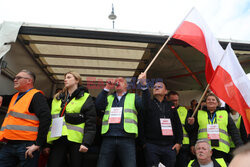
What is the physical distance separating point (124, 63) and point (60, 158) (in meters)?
2.90

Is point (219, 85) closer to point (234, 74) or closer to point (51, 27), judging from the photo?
point (234, 74)

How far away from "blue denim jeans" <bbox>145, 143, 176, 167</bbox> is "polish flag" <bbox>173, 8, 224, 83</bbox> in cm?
129

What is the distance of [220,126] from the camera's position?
324cm

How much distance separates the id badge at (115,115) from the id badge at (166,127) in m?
0.64

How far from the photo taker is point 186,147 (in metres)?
3.60

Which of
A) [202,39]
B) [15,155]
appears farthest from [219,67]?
[15,155]

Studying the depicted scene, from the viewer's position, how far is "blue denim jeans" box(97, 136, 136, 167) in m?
2.62

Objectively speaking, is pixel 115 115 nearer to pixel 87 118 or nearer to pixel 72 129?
pixel 87 118

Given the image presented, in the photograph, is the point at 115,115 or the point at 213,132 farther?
the point at 213,132

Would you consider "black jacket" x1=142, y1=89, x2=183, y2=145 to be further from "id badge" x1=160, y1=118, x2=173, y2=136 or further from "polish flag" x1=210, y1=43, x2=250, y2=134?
"polish flag" x1=210, y1=43, x2=250, y2=134

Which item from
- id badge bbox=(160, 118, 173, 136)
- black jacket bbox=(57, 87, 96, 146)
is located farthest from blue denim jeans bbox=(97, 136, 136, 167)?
id badge bbox=(160, 118, 173, 136)

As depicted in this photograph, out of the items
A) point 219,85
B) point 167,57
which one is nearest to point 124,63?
point 167,57

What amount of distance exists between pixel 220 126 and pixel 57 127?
2.38m

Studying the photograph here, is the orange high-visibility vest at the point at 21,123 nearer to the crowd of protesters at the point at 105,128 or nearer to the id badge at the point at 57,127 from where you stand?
the crowd of protesters at the point at 105,128
